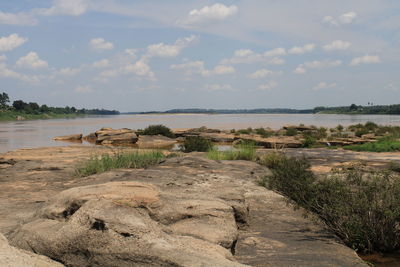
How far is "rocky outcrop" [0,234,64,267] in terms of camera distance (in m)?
3.80

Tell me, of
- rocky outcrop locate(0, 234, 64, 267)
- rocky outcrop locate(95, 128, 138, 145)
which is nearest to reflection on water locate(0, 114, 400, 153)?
rocky outcrop locate(95, 128, 138, 145)

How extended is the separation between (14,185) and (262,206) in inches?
246

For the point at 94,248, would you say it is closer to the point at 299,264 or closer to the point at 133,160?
the point at 299,264

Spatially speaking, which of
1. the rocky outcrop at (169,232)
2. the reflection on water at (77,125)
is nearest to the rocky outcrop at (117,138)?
the reflection on water at (77,125)

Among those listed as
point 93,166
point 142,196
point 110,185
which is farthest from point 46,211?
point 93,166

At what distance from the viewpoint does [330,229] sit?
6.62m

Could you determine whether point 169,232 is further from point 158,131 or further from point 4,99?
point 4,99

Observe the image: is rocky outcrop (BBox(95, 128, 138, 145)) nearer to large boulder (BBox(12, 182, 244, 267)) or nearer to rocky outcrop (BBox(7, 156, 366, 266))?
rocky outcrop (BBox(7, 156, 366, 266))

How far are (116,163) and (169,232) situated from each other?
8.51m

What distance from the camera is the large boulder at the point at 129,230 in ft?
13.5

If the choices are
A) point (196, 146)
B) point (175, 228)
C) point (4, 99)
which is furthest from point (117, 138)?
point (4, 99)

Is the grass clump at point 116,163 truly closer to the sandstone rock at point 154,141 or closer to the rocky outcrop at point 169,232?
the rocky outcrop at point 169,232

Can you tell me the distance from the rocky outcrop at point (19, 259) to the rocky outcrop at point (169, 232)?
235mm

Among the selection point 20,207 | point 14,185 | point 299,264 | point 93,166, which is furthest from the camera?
point 93,166
